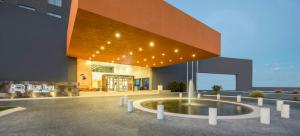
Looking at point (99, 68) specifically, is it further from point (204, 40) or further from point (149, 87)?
point (204, 40)

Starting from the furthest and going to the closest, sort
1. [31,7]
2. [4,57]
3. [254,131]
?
[31,7] → [4,57] → [254,131]

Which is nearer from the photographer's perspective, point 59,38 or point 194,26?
point 194,26

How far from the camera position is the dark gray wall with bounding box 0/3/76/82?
17.7m

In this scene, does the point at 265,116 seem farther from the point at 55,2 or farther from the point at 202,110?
the point at 55,2

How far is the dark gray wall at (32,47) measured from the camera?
17.7 m

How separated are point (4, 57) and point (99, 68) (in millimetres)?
13860

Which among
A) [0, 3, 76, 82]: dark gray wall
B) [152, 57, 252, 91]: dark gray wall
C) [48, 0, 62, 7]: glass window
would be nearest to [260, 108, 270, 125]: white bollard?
[0, 3, 76, 82]: dark gray wall

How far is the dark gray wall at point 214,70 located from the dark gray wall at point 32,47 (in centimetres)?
1507

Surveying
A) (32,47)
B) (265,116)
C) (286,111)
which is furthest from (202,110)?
(32,47)

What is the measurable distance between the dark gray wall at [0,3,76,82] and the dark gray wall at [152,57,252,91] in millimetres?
15073

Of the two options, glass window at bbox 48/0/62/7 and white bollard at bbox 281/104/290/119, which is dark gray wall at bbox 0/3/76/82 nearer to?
glass window at bbox 48/0/62/7

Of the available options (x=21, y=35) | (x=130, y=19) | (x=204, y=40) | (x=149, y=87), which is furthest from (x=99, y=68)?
(x=130, y=19)

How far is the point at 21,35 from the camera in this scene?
60.6 ft

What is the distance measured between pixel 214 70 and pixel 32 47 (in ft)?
103
